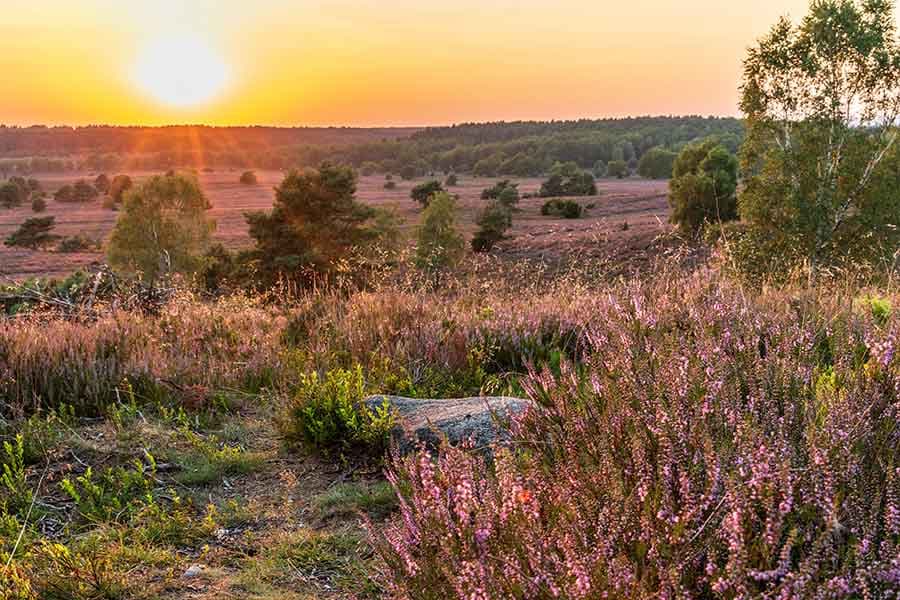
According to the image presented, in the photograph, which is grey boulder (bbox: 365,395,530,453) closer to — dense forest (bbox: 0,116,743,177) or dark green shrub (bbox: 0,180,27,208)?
dark green shrub (bbox: 0,180,27,208)

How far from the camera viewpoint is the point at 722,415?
257 centimetres

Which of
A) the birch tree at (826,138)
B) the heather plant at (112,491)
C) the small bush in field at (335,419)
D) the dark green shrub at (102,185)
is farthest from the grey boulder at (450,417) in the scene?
the dark green shrub at (102,185)

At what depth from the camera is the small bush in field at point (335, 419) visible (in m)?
4.63

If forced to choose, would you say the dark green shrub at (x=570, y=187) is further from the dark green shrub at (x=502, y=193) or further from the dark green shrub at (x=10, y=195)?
the dark green shrub at (x=10, y=195)

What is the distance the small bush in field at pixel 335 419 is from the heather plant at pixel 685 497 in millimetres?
1429

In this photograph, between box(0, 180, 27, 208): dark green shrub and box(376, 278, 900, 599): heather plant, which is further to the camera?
box(0, 180, 27, 208): dark green shrub

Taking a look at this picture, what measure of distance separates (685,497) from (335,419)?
3178 millimetres

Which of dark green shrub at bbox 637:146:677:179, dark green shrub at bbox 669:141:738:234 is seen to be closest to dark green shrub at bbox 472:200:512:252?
dark green shrub at bbox 669:141:738:234

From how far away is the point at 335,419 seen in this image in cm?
485

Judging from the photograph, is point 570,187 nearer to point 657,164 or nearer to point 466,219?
point 657,164

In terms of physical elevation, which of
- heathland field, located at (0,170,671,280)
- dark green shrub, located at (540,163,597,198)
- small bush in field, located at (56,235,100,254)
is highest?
dark green shrub, located at (540,163,597,198)

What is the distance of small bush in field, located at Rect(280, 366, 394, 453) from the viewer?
4629 mm

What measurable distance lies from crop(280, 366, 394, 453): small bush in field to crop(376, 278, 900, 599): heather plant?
4.69ft

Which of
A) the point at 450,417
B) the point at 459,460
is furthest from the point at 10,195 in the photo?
the point at 459,460
